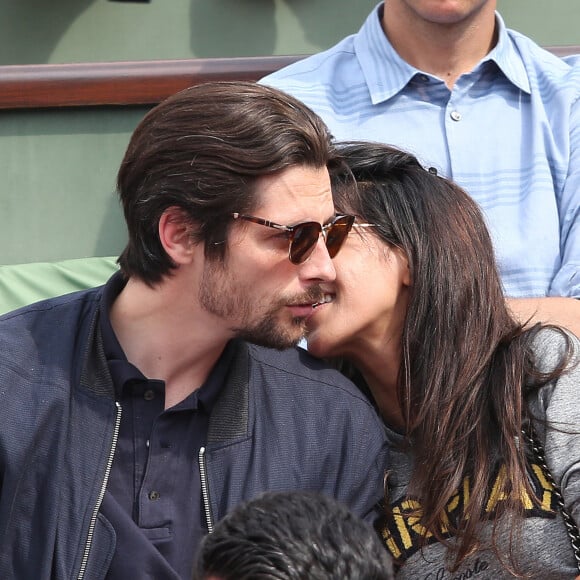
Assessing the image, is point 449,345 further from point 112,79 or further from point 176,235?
point 112,79

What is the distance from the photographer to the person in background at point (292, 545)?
127cm

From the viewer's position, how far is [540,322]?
2.57 meters

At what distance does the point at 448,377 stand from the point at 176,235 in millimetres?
683

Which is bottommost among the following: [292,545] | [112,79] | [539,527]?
[539,527]

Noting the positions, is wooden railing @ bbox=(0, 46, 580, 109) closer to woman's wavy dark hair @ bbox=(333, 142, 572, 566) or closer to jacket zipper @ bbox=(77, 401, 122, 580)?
woman's wavy dark hair @ bbox=(333, 142, 572, 566)

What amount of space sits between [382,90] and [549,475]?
122 centimetres

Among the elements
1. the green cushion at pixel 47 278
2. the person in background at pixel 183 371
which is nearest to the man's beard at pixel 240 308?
the person in background at pixel 183 371

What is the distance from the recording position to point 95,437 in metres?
2.21

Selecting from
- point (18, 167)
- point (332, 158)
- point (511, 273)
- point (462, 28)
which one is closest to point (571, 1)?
point (462, 28)

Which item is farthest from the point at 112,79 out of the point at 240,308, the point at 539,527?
the point at 539,527

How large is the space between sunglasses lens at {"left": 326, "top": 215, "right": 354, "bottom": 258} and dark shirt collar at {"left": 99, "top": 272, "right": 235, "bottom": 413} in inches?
12.0

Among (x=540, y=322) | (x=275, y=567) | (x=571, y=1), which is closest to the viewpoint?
(x=275, y=567)

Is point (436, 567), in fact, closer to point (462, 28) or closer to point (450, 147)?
point (450, 147)

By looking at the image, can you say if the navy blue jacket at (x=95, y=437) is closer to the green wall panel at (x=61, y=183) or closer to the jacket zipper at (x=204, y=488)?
the jacket zipper at (x=204, y=488)
